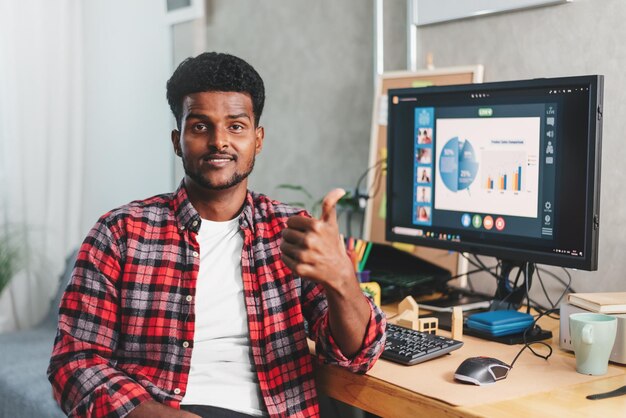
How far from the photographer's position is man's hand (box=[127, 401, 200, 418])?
127 centimetres

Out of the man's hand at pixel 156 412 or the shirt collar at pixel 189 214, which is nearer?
the man's hand at pixel 156 412

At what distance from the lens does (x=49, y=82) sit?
3037 millimetres

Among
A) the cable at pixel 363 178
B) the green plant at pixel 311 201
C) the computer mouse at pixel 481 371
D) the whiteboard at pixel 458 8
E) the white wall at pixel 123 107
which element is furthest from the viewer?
the white wall at pixel 123 107

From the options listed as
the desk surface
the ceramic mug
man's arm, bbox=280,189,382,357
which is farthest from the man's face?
the ceramic mug

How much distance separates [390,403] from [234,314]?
34 cm

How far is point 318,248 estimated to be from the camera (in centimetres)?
117

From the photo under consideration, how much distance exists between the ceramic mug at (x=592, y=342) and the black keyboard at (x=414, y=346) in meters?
0.22

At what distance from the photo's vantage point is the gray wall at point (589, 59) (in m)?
1.71

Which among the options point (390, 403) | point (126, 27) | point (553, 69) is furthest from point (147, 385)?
point (126, 27)

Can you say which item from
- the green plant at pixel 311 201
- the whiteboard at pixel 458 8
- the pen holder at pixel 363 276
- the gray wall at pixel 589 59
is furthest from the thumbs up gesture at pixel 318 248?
the green plant at pixel 311 201

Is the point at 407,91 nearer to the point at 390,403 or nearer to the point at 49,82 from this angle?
the point at 390,403

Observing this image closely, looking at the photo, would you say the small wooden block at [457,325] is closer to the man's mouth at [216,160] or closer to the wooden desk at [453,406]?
the wooden desk at [453,406]

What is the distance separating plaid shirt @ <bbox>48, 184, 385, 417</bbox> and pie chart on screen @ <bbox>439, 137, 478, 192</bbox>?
18.4 inches

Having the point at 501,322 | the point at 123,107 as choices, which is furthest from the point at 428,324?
the point at 123,107
